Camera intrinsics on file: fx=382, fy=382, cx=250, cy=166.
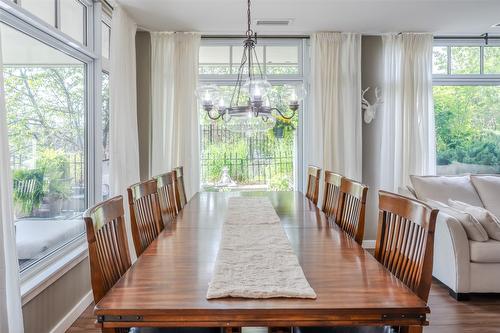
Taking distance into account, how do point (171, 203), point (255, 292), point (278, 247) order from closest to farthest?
point (255, 292) → point (278, 247) → point (171, 203)

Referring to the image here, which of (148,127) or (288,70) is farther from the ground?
(288,70)

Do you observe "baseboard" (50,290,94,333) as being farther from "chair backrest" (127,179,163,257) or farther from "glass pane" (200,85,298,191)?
"glass pane" (200,85,298,191)

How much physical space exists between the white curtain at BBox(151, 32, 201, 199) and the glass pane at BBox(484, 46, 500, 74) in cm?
357

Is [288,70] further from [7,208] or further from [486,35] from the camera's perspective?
[7,208]

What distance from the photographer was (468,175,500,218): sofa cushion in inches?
154

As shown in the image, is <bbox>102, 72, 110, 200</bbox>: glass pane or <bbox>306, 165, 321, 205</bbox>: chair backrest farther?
<bbox>102, 72, 110, 200</bbox>: glass pane

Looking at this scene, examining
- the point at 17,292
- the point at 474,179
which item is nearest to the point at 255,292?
the point at 17,292

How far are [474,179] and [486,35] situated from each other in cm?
188

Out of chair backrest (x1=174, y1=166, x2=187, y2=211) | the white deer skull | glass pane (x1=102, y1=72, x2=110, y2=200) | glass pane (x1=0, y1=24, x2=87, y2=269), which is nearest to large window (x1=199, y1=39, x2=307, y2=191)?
the white deer skull

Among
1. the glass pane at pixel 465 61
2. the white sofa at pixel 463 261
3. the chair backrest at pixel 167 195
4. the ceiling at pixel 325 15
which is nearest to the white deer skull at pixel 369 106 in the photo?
the ceiling at pixel 325 15

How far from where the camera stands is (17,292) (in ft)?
5.84

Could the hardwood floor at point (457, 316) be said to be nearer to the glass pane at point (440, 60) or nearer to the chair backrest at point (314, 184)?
the chair backrest at point (314, 184)

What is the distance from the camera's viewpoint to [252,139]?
187 inches

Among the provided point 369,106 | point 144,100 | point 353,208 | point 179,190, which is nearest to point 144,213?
point 353,208
